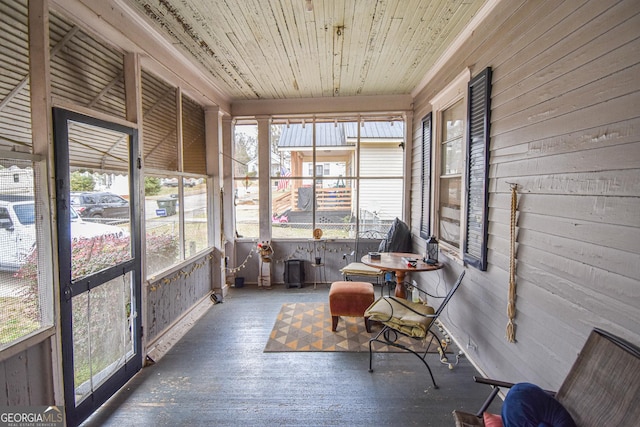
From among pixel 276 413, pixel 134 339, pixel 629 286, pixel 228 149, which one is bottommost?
pixel 276 413

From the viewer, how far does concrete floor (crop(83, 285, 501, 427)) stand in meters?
2.11

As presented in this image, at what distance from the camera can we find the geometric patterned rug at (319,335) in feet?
10.0

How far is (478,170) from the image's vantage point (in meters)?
2.64

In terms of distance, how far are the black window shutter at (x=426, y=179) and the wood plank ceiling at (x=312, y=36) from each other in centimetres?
72

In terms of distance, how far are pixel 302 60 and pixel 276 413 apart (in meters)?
3.52

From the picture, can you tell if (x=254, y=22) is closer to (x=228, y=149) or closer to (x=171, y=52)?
(x=171, y=52)

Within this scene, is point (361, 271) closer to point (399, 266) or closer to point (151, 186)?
point (399, 266)

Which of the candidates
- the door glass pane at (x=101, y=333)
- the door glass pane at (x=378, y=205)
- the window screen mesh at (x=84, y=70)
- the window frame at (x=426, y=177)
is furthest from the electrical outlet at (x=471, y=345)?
the window screen mesh at (x=84, y=70)

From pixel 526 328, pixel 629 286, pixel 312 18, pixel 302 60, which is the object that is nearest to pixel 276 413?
pixel 526 328

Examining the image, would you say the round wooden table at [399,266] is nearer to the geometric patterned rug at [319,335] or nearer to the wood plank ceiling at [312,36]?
the geometric patterned rug at [319,335]

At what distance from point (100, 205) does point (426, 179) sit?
12.2 feet

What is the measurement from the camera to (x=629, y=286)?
1.30 m

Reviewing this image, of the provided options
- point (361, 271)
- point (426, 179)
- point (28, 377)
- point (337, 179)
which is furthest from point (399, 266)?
point (28, 377)

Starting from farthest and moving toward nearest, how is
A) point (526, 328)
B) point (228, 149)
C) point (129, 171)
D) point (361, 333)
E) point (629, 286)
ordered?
point (228, 149), point (361, 333), point (129, 171), point (526, 328), point (629, 286)
